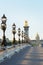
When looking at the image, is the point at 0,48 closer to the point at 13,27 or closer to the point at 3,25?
the point at 3,25

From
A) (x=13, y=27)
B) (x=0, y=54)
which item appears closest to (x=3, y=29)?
(x=0, y=54)

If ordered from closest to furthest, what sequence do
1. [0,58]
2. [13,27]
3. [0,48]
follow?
[0,58], [0,48], [13,27]

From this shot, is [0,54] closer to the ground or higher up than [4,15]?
closer to the ground

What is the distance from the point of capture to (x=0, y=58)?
25406mm

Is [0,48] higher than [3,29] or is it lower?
lower

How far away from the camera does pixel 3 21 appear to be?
3503 cm

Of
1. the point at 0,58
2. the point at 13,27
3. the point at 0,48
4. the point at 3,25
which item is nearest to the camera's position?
the point at 0,58

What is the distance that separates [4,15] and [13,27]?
16.4 metres

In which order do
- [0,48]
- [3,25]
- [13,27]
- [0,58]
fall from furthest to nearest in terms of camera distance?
1. [13,27]
2. [3,25]
3. [0,48]
4. [0,58]

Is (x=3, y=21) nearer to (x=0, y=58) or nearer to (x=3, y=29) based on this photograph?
(x=3, y=29)

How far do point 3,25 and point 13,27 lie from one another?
1686cm

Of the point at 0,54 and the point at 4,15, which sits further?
the point at 4,15

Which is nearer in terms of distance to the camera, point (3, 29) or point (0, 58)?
point (0, 58)

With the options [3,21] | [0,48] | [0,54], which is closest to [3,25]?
[3,21]
